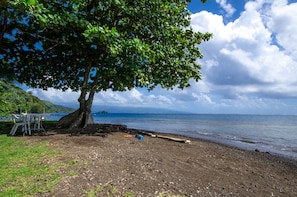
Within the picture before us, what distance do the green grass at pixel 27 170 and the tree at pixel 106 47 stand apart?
501cm

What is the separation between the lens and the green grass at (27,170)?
5.36 meters

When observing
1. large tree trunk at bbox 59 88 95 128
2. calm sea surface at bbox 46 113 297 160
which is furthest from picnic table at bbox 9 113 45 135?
calm sea surface at bbox 46 113 297 160

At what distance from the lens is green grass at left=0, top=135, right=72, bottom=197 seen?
5362 millimetres

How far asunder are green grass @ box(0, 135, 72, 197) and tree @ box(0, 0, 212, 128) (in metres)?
5.01

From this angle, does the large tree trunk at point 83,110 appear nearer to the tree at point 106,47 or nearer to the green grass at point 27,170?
the tree at point 106,47

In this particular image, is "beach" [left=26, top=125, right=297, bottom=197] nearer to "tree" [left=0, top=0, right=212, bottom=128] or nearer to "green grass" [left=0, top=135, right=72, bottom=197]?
"green grass" [left=0, top=135, right=72, bottom=197]

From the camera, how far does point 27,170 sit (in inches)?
261

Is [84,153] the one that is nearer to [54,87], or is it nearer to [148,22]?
[148,22]

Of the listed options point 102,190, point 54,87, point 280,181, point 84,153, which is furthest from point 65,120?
point 280,181

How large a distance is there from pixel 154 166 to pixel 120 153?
205 centimetres

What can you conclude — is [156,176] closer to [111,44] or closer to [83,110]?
[111,44]

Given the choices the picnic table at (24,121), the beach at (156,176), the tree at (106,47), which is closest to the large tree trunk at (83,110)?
the tree at (106,47)

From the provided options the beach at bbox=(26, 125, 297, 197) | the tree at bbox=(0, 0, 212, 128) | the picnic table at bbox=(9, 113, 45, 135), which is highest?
the tree at bbox=(0, 0, 212, 128)

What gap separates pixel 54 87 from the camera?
67.6 feet
